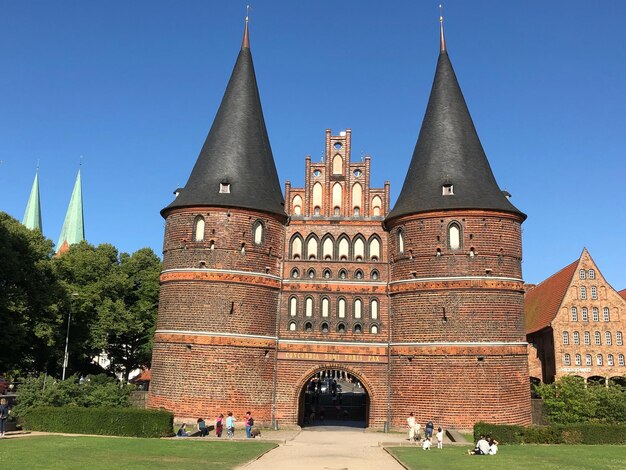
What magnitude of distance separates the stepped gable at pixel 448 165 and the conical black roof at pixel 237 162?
6.55 meters

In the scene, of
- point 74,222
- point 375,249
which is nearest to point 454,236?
point 375,249

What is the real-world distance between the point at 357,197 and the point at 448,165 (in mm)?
4846

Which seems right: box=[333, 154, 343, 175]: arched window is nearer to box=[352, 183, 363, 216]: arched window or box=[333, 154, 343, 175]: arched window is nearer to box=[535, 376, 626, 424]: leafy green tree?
box=[352, 183, 363, 216]: arched window

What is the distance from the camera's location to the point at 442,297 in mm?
27578

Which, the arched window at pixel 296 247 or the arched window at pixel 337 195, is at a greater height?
the arched window at pixel 337 195

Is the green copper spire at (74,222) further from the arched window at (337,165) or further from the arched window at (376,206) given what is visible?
the arched window at (376,206)

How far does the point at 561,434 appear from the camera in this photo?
23.5 m

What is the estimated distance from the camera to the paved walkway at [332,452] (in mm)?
17734

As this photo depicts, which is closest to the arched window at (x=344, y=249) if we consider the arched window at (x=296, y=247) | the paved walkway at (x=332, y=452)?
the arched window at (x=296, y=247)

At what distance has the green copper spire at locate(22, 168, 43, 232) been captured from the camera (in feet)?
247

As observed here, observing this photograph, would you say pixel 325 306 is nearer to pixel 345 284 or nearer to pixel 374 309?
pixel 345 284

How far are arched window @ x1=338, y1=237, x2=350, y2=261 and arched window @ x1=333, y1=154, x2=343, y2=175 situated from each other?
3.55 m

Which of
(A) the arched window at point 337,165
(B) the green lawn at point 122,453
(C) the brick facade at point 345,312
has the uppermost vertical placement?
(A) the arched window at point 337,165

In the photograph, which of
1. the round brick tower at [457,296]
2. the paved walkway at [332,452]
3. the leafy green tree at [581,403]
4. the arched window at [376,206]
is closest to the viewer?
the paved walkway at [332,452]
